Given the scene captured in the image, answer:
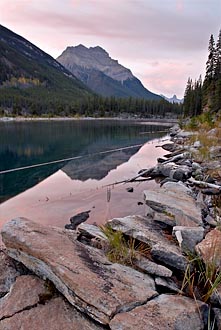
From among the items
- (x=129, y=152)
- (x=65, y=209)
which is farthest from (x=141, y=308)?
(x=129, y=152)

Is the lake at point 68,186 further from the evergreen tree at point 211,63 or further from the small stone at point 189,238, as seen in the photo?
the evergreen tree at point 211,63

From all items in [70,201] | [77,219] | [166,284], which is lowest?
[70,201]

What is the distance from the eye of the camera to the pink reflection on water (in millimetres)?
10719

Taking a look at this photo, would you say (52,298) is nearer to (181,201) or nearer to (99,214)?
(181,201)

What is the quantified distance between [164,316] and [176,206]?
3.79m

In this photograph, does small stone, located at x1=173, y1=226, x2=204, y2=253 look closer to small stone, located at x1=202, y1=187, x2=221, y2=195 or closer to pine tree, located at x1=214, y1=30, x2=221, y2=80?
small stone, located at x1=202, y1=187, x2=221, y2=195

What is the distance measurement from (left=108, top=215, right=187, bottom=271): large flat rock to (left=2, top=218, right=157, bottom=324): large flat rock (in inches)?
21.2

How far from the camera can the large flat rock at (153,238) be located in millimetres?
4820

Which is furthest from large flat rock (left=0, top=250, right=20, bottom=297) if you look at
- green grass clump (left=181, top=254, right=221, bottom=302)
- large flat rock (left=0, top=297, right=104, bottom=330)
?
green grass clump (left=181, top=254, right=221, bottom=302)

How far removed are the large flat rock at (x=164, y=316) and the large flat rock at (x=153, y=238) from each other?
854 mm

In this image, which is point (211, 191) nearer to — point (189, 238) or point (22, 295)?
point (189, 238)

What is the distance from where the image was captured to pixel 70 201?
42.0 ft

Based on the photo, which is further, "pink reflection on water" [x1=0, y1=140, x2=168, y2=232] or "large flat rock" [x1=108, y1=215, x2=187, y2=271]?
"pink reflection on water" [x1=0, y1=140, x2=168, y2=232]

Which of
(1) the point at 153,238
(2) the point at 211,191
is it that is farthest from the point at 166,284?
(2) the point at 211,191
